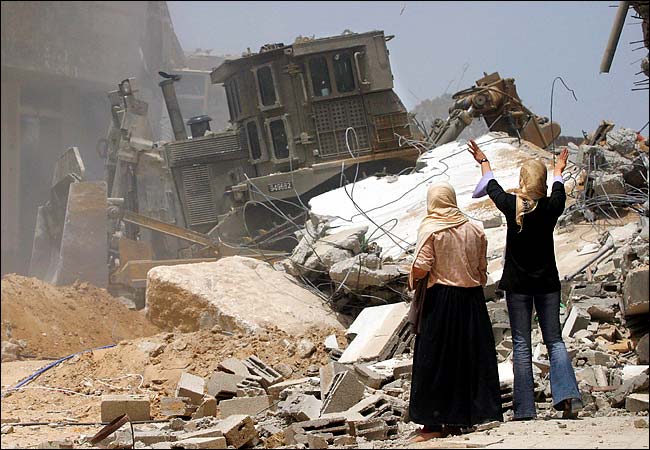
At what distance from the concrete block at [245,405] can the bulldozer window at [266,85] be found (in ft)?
44.4

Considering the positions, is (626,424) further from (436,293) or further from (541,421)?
(436,293)

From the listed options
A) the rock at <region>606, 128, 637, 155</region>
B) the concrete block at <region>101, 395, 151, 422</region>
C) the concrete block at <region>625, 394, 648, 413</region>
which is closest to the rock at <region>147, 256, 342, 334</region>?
the concrete block at <region>101, 395, 151, 422</region>

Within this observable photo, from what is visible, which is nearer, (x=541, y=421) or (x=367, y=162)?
(x=541, y=421)

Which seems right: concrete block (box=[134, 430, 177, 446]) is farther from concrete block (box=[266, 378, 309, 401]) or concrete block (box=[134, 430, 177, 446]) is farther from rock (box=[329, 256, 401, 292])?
rock (box=[329, 256, 401, 292])

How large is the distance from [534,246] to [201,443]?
227cm

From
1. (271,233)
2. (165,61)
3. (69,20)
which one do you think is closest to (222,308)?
(271,233)

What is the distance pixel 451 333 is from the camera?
5059 millimetres

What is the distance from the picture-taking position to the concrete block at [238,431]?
15.7 ft

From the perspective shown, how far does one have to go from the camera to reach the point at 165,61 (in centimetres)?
2848

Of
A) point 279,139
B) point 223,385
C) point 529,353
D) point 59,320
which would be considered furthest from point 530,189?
point 279,139

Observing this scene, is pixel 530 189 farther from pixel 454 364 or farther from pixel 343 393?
pixel 343 393

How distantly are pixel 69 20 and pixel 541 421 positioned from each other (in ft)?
71.0

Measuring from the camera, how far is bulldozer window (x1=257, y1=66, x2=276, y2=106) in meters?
19.2

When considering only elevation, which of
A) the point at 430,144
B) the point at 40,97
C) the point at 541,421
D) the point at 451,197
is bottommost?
the point at 541,421
